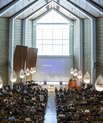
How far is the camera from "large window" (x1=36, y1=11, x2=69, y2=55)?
142 ft

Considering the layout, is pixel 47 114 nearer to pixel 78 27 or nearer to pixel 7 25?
pixel 7 25

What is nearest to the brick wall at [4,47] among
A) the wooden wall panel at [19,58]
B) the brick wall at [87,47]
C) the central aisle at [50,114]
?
the wooden wall panel at [19,58]

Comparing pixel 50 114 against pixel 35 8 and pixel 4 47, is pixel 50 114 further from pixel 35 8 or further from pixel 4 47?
pixel 35 8

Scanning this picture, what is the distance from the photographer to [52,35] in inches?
1711

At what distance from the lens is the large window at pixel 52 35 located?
1699 inches

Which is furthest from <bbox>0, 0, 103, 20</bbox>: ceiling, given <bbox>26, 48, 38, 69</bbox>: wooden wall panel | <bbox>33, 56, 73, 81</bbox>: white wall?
<bbox>33, 56, 73, 81</bbox>: white wall

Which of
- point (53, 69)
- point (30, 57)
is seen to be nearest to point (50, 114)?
point (30, 57)

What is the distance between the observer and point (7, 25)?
34.9m

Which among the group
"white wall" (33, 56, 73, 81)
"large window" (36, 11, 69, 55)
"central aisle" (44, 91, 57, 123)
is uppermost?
"large window" (36, 11, 69, 55)

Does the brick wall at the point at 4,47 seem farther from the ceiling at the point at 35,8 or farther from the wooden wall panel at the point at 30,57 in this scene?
the wooden wall panel at the point at 30,57

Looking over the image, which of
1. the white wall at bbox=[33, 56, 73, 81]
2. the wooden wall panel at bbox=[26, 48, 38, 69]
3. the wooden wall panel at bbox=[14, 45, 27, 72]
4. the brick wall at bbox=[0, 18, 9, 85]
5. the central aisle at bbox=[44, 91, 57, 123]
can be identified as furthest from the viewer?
the white wall at bbox=[33, 56, 73, 81]

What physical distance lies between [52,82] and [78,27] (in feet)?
24.0

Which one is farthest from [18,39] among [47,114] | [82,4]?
[47,114]

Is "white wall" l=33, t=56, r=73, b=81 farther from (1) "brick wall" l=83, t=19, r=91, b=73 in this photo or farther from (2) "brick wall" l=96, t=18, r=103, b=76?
(2) "brick wall" l=96, t=18, r=103, b=76
